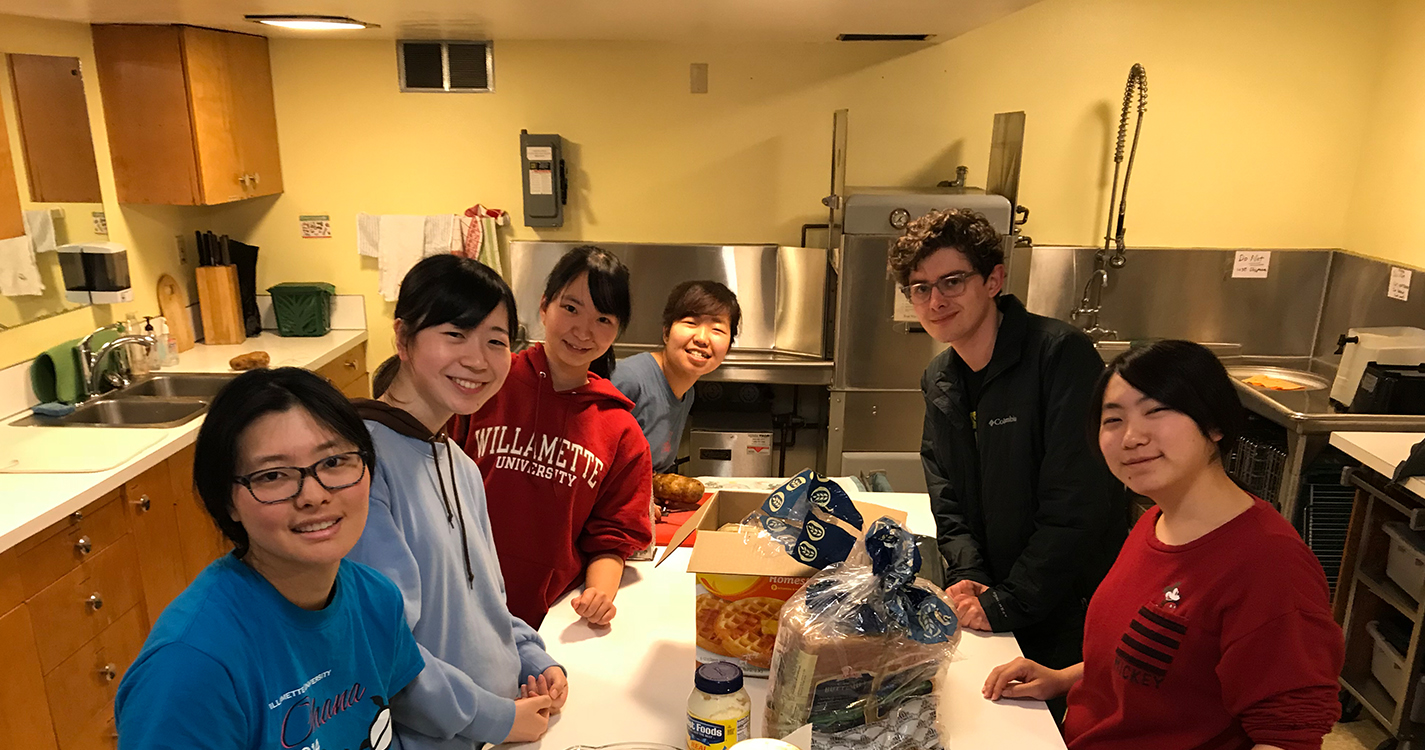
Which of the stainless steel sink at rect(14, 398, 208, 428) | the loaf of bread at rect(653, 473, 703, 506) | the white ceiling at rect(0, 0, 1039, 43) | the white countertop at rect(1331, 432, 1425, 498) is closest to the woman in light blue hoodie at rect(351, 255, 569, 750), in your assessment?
the loaf of bread at rect(653, 473, 703, 506)

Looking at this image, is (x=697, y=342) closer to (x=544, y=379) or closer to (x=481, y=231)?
(x=544, y=379)

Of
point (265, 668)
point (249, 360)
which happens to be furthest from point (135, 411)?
point (265, 668)

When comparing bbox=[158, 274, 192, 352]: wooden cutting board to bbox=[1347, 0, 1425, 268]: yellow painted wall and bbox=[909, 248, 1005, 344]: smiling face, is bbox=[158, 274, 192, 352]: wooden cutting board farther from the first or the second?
bbox=[1347, 0, 1425, 268]: yellow painted wall

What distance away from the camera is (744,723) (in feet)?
3.34

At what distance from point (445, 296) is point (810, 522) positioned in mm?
627

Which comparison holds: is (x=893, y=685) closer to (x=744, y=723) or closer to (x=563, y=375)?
(x=744, y=723)

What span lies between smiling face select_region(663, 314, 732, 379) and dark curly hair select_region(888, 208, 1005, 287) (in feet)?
1.97

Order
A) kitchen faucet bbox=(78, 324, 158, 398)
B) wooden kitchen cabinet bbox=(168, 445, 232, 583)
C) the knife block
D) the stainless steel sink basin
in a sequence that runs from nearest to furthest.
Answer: wooden kitchen cabinet bbox=(168, 445, 232, 583) < kitchen faucet bbox=(78, 324, 158, 398) < the stainless steel sink basin < the knife block

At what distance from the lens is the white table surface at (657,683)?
122cm

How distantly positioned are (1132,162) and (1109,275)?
49 cm

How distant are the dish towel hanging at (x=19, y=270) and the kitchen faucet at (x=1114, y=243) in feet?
12.6

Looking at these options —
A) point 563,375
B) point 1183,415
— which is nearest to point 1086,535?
point 1183,415

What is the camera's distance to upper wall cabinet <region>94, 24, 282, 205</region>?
309cm

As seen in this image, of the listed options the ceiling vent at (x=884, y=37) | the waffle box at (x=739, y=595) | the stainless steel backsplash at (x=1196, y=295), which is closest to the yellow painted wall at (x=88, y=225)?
the waffle box at (x=739, y=595)
